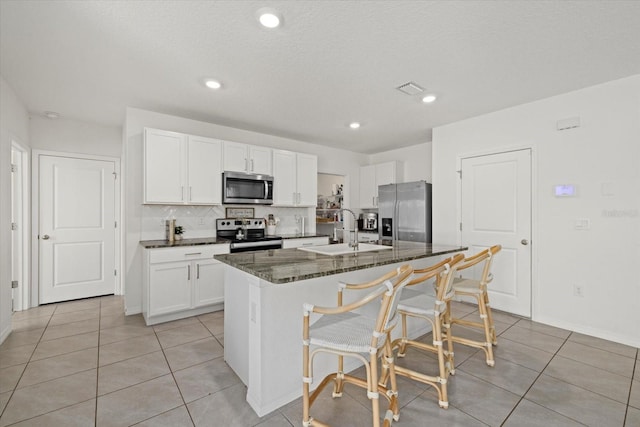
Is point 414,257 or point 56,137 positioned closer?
point 414,257

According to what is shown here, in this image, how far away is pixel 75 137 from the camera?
4.03m

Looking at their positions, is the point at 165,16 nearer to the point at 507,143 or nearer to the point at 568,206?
the point at 507,143

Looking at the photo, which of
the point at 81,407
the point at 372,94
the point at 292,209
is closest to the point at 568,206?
the point at 372,94

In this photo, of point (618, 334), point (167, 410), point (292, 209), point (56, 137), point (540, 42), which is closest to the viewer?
point (167, 410)

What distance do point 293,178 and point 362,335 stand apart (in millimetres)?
3417

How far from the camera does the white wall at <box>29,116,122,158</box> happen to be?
381cm

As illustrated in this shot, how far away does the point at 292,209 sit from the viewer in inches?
198

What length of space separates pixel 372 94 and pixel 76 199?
4206mm

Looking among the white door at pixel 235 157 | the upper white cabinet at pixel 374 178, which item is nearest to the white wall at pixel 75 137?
the white door at pixel 235 157

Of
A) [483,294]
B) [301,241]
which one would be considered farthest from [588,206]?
[301,241]

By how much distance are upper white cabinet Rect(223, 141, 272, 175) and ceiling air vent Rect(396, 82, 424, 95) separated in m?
2.13

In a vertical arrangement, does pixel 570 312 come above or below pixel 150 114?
below

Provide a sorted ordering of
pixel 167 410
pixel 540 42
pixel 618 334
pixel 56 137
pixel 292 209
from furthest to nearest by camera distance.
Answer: pixel 292 209, pixel 56 137, pixel 618 334, pixel 540 42, pixel 167 410

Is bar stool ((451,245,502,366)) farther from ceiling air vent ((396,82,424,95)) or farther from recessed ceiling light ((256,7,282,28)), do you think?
recessed ceiling light ((256,7,282,28))
